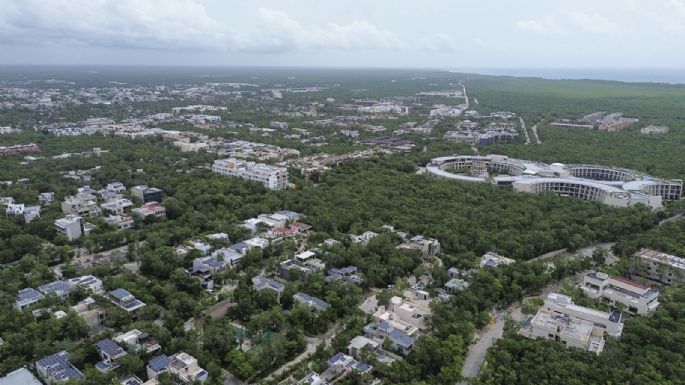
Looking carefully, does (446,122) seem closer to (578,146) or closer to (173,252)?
(578,146)

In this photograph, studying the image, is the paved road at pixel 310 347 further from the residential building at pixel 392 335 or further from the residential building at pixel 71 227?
the residential building at pixel 71 227

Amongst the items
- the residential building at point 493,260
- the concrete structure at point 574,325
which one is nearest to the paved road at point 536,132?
the residential building at point 493,260

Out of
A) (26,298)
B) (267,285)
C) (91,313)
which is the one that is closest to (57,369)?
(91,313)

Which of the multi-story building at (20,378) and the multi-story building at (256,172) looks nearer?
the multi-story building at (20,378)

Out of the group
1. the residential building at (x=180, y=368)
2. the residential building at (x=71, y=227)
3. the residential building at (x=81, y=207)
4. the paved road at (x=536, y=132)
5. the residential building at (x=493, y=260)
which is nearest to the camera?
the residential building at (x=180, y=368)

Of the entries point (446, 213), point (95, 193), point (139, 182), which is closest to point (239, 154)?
point (139, 182)

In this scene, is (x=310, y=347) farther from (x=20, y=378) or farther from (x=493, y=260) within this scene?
(x=493, y=260)
